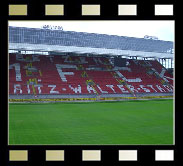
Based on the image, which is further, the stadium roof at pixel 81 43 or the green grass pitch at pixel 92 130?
the stadium roof at pixel 81 43

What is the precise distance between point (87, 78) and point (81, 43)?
3866mm

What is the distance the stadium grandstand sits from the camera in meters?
22.5

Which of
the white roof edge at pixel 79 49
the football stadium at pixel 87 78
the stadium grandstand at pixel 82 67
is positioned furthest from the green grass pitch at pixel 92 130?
the white roof edge at pixel 79 49

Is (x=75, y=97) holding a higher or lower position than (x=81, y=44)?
lower

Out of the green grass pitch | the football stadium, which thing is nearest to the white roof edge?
the football stadium

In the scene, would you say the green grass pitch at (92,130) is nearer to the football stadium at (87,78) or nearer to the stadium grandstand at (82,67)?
the football stadium at (87,78)

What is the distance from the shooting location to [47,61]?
27.1m

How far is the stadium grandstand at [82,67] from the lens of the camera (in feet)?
73.9

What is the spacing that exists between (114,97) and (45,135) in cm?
1444

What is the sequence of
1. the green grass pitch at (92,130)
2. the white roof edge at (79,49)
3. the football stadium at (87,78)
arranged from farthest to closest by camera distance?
the white roof edge at (79,49) < the football stadium at (87,78) < the green grass pitch at (92,130)

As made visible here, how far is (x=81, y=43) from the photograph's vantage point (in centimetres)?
2459
